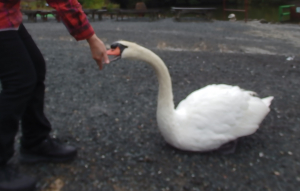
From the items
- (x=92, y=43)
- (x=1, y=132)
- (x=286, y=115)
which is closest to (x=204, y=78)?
(x=286, y=115)

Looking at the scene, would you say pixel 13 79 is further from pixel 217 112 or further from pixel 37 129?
pixel 217 112

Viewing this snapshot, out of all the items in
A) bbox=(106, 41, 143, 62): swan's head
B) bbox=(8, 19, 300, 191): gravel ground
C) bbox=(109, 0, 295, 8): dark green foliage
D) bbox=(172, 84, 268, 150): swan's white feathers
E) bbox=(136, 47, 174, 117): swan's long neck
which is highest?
bbox=(109, 0, 295, 8): dark green foliage

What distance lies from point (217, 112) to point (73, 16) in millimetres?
1365

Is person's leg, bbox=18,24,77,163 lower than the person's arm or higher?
lower

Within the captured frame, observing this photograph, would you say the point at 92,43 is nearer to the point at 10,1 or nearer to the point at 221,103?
the point at 10,1

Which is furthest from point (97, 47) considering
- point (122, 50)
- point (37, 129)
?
point (37, 129)

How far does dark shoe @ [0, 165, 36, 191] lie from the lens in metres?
2.13

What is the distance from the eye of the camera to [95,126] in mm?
3344

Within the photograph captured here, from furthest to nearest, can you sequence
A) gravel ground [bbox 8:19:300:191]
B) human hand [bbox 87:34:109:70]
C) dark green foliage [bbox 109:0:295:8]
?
dark green foliage [bbox 109:0:295:8]
gravel ground [bbox 8:19:300:191]
human hand [bbox 87:34:109:70]

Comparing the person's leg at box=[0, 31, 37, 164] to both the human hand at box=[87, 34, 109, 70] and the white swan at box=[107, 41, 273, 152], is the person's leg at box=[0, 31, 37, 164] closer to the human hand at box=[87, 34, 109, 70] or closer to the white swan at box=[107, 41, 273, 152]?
the human hand at box=[87, 34, 109, 70]

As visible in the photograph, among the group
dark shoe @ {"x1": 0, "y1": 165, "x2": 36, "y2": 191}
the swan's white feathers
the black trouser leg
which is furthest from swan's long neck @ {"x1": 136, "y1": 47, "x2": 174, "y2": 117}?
dark shoe @ {"x1": 0, "y1": 165, "x2": 36, "y2": 191}

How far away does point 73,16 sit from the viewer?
210 cm

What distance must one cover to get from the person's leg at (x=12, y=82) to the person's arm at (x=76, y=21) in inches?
12.0

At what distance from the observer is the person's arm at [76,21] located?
6.71ft
